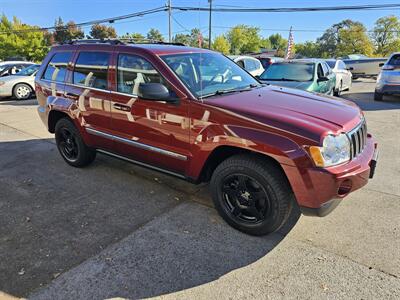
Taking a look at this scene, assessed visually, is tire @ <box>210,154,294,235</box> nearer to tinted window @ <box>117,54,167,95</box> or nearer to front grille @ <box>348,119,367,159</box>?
front grille @ <box>348,119,367,159</box>

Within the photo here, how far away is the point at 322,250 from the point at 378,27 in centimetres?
7456

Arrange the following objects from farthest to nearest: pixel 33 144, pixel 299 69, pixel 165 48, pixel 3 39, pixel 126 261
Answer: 1. pixel 3 39
2. pixel 299 69
3. pixel 33 144
4. pixel 165 48
5. pixel 126 261

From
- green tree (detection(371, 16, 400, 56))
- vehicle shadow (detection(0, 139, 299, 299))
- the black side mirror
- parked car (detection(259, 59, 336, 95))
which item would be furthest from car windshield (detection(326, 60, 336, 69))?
green tree (detection(371, 16, 400, 56))

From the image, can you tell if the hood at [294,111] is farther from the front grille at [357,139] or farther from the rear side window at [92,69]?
the rear side window at [92,69]

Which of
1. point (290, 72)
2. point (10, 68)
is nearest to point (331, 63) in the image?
point (290, 72)

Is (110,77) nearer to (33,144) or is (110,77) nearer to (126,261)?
(126,261)

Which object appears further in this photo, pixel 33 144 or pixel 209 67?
pixel 33 144

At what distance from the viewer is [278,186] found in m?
2.79

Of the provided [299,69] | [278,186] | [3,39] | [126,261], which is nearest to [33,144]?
[126,261]

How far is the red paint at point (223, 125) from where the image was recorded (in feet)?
8.57

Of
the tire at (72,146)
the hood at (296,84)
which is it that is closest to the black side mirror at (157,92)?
the tire at (72,146)

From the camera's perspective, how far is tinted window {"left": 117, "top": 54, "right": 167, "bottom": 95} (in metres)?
3.53

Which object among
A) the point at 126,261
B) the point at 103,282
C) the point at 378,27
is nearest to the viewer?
the point at 103,282

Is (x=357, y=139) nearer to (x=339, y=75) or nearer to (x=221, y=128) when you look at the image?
(x=221, y=128)
